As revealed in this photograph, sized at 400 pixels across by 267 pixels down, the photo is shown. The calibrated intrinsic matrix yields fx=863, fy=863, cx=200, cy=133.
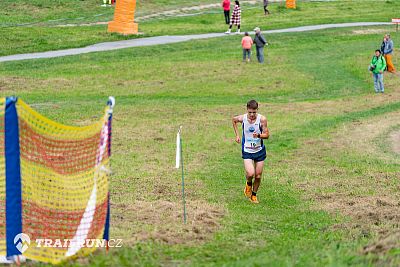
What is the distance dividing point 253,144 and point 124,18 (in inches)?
1156

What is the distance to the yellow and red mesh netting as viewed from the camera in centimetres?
1078

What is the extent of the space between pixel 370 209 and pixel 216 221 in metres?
2.93

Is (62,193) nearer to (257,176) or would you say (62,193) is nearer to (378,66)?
(257,176)

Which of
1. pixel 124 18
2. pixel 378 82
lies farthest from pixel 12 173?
pixel 124 18

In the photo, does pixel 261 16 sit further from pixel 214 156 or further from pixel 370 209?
pixel 370 209

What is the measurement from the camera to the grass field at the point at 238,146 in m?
11.9

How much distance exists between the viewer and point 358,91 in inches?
1337

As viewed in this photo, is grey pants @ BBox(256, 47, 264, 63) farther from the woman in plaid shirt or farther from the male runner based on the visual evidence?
the male runner

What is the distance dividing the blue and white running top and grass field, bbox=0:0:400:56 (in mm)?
24969

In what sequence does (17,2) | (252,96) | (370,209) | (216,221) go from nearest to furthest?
(216,221)
(370,209)
(252,96)
(17,2)

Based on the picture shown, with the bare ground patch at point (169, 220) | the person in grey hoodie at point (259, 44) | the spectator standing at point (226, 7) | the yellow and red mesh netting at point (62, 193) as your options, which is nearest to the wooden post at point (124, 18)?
the spectator standing at point (226, 7)

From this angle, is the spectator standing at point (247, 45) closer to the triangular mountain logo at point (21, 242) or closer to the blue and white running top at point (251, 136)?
the blue and white running top at point (251, 136)

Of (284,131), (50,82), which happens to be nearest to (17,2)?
(50,82)

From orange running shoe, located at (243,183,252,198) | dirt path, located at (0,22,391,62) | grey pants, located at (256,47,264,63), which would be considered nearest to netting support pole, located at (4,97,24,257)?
orange running shoe, located at (243,183,252,198)
